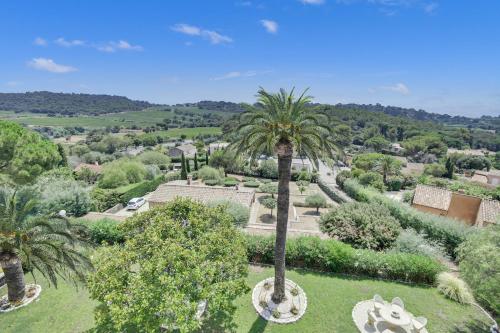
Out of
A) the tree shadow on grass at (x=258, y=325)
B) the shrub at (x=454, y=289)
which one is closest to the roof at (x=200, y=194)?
the tree shadow on grass at (x=258, y=325)

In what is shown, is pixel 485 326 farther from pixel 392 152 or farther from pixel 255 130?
pixel 392 152

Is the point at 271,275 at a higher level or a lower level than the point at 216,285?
lower

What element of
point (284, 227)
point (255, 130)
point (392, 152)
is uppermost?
point (255, 130)

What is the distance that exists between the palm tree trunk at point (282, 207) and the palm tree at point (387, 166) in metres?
50.3

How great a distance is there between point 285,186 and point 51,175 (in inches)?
1356

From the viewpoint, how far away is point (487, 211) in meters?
25.1

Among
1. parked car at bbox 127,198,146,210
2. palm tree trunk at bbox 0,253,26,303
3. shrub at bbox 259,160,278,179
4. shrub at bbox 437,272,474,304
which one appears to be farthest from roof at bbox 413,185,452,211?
palm tree trunk at bbox 0,253,26,303

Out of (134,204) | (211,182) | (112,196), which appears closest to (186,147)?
(211,182)

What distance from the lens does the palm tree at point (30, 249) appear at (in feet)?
41.1

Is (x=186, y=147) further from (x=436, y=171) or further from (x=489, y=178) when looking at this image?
(x=489, y=178)

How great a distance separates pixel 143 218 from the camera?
12461mm

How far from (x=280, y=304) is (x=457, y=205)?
25.4m

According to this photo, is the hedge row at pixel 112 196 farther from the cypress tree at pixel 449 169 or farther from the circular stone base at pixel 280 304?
the cypress tree at pixel 449 169

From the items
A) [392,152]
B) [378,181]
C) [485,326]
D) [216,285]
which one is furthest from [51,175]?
[392,152]
